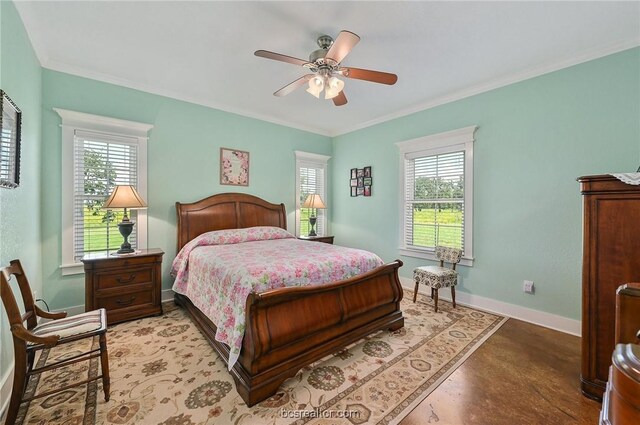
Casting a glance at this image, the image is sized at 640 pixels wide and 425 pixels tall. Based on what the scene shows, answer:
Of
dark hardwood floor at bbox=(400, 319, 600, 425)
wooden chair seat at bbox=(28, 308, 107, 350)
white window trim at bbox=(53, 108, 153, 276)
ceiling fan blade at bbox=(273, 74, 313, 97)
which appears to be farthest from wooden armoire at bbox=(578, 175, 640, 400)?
white window trim at bbox=(53, 108, 153, 276)

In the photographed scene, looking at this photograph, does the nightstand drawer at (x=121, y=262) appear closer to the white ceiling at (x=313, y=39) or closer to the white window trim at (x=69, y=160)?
the white window trim at (x=69, y=160)

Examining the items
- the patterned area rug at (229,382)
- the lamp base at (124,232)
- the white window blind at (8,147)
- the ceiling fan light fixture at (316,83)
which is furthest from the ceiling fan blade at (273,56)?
the patterned area rug at (229,382)

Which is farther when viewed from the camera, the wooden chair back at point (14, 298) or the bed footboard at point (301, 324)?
the bed footboard at point (301, 324)

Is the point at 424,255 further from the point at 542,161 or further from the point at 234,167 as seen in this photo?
the point at 234,167

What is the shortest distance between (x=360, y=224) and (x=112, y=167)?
12.0ft

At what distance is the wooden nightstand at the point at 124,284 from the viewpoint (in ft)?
8.69

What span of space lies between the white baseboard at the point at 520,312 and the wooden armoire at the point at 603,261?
1152 millimetres

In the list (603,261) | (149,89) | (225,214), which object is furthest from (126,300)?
(603,261)

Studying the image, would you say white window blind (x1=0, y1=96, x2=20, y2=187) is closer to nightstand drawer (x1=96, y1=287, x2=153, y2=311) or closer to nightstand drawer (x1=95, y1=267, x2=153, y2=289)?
nightstand drawer (x1=95, y1=267, x2=153, y2=289)

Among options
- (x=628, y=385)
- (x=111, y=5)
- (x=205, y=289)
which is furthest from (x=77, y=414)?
(x=111, y=5)

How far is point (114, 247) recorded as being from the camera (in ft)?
10.5

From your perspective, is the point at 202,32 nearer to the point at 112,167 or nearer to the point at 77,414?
the point at 112,167

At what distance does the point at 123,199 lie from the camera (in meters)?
2.84

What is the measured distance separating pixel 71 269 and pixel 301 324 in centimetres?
276
